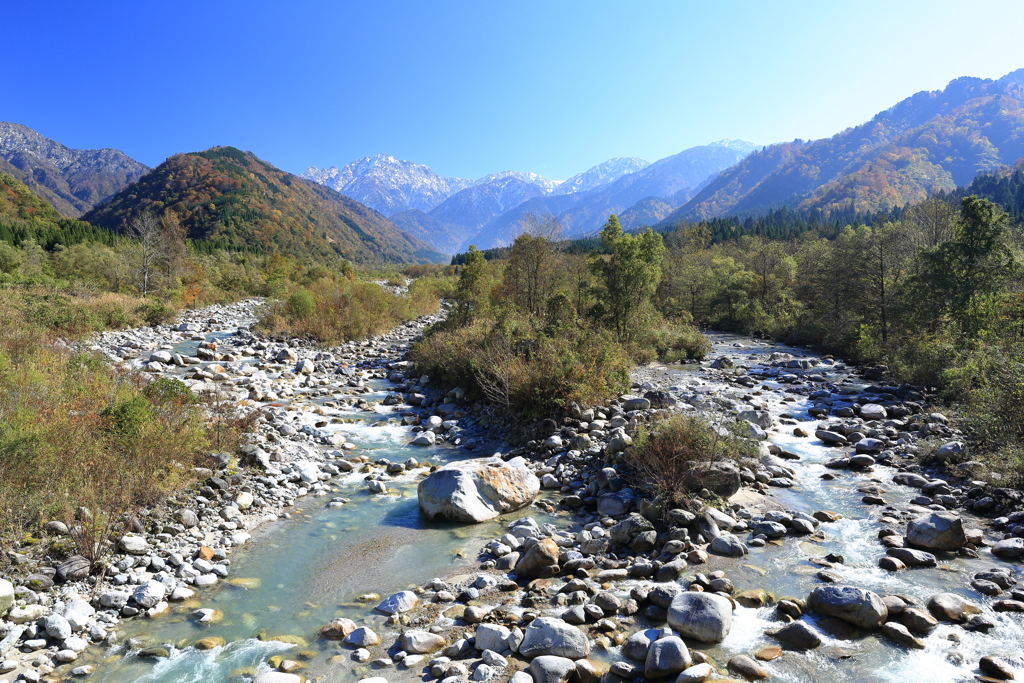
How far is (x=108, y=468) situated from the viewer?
708 cm

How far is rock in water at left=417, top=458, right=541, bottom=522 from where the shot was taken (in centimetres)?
812

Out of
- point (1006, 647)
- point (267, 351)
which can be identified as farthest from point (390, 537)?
point (267, 351)

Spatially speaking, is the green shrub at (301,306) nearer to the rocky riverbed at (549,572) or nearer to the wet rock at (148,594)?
the rocky riverbed at (549,572)

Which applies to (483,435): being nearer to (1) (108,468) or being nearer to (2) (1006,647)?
(1) (108,468)

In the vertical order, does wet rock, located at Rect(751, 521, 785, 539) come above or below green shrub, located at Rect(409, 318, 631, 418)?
below

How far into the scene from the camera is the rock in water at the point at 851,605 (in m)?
5.06

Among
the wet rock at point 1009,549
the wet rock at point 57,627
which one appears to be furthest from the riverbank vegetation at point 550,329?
the wet rock at point 57,627

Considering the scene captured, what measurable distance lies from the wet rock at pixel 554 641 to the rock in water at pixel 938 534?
16.9 feet

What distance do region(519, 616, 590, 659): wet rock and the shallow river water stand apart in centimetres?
34

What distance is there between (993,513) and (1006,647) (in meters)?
3.95

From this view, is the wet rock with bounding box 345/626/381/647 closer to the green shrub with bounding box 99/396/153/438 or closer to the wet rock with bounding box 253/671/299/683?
the wet rock with bounding box 253/671/299/683

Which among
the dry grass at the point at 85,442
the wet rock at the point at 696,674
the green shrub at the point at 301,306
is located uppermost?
the green shrub at the point at 301,306

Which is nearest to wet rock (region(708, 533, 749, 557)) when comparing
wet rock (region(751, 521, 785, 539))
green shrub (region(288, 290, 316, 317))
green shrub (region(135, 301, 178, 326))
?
wet rock (region(751, 521, 785, 539))

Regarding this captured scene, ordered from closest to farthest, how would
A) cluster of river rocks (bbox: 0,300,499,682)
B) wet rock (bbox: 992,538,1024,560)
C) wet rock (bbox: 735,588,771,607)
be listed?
cluster of river rocks (bbox: 0,300,499,682), wet rock (bbox: 735,588,771,607), wet rock (bbox: 992,538,1024,560)
